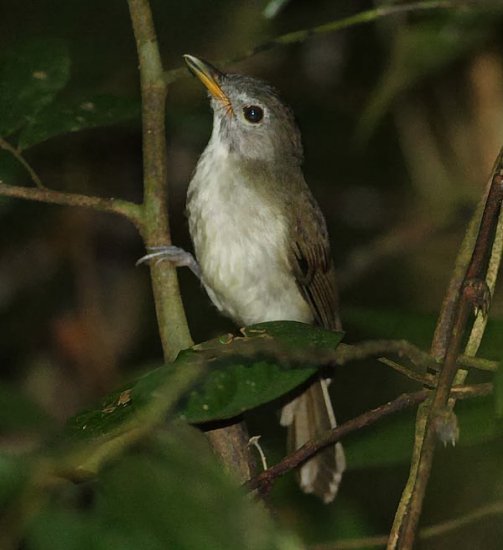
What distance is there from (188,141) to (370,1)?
115cm

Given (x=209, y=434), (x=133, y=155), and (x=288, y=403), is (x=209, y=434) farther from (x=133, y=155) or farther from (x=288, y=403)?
(x=133, y=155)

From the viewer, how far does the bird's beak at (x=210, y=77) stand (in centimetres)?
328

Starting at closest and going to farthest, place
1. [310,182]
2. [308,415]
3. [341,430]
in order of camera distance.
Answer: 1. [341,430]
2. [308,415]
3. [310,182]

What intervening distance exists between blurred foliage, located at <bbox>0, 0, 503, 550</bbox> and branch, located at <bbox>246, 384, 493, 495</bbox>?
0.69m

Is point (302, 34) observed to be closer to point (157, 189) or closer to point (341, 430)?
point (157, 189)

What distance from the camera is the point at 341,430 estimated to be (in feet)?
5.08

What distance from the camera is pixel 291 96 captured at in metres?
5.14

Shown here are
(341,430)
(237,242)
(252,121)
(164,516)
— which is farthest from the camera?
(252,121)

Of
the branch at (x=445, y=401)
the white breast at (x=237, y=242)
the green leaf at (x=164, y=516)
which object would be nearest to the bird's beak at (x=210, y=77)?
the white breast at (x=237, y=242)

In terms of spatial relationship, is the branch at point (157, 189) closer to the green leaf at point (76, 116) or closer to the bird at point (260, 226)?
the green leaf at point (76, 116)

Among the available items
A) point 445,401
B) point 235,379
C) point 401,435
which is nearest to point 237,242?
point 401,435

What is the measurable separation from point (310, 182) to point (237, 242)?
207 centimetres

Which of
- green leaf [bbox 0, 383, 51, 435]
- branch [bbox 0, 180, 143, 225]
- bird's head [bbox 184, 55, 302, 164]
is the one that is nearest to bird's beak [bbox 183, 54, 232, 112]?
bird's head [bbox 184, 55, 302, 164]

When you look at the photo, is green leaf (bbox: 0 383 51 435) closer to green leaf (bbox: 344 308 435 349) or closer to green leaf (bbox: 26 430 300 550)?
green leaf (bbox: 344 308 435 349)
